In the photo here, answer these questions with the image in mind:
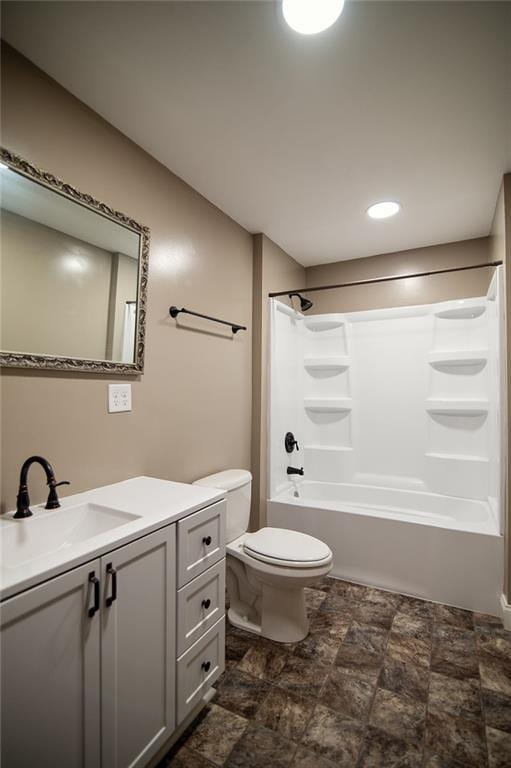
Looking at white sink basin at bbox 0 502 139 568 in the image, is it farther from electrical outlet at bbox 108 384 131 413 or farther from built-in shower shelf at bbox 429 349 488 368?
built-in shower shelf at bbox 429 349 488 368

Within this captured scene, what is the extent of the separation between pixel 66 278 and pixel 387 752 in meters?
2.04

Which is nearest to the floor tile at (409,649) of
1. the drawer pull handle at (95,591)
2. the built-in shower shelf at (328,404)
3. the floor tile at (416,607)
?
the floor tile at (416,607)

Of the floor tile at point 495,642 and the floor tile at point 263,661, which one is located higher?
the floor tile at point 495,642

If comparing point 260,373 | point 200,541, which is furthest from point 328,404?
point 200,541

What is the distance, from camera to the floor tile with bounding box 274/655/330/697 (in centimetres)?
155

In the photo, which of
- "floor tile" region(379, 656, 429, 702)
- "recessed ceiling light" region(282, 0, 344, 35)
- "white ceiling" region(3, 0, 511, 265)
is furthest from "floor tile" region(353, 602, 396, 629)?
A: "recessed ceiling light" region(282, 0, 344, 35)

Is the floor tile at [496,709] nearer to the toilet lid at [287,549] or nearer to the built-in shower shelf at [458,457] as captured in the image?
the toilet lid at [287,549]

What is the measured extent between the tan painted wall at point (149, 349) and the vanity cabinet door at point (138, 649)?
487 millimetres

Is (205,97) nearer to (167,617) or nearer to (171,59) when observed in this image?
(171,59)

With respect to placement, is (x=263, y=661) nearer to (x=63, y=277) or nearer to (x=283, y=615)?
(x=283, y=615)

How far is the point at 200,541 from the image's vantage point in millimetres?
1357

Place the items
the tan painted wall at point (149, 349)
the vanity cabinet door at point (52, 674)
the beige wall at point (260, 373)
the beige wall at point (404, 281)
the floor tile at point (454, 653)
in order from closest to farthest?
the vanity cabinet door at point (52, 674) → the tan painted wall at point (149, 349) → the floor tile at point (454, 653) → the beige wall at point (260, 373) → the beige wall at point (404, 281)

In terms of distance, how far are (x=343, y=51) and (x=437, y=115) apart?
0.56 meters

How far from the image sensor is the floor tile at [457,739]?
125cm
